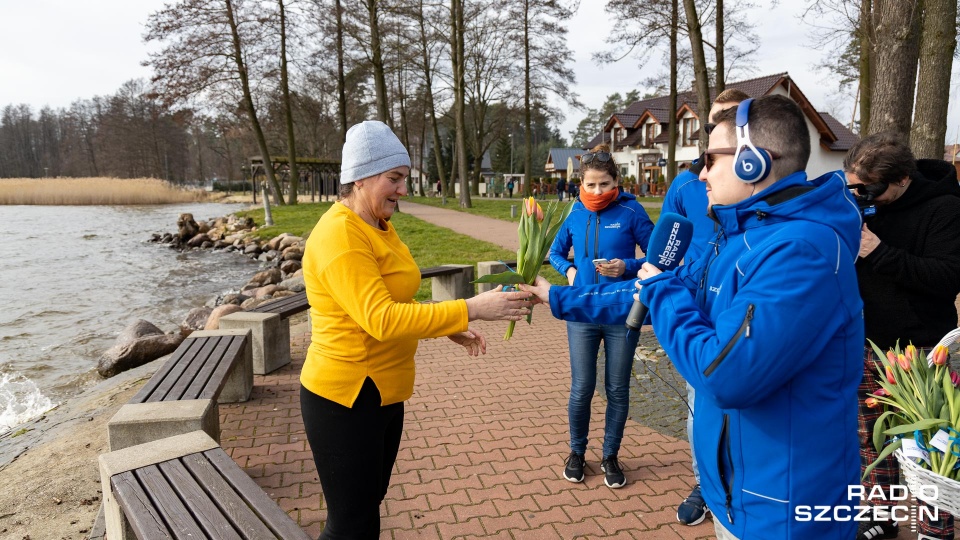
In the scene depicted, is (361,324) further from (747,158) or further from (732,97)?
(732,97)

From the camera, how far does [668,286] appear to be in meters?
1.81

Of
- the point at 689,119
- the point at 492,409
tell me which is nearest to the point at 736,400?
the point at 492,409

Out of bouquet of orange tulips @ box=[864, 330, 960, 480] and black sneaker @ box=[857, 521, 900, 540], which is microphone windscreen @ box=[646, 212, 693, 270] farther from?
black sneaker @ box=[857, 521, 900, 540]

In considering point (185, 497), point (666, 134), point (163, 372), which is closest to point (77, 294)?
point (163, 372)

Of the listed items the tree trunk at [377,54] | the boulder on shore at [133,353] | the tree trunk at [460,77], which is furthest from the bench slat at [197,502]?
the tree trunk at [460,77]

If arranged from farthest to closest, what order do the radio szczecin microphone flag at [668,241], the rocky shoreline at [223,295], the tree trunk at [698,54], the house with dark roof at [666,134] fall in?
the house with dark roof at [666,134]
the tree trunk at [698,54]
the rocky shoreline at [223,295]
the radio szczecin microphone flag at [668,241]

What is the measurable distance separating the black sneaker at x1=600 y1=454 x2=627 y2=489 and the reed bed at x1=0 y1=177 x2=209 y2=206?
50.8 metres

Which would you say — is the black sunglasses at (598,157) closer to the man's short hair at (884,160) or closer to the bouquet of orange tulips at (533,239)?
the bouquet of orange tulips at (533,239)

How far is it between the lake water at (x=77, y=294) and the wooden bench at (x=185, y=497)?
440 centimetres

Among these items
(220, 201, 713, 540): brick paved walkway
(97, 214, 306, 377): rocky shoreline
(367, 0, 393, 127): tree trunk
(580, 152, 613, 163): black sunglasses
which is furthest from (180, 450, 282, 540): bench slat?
(367, 0, 393, 127): tree trunk

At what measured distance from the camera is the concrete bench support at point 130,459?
2855mm

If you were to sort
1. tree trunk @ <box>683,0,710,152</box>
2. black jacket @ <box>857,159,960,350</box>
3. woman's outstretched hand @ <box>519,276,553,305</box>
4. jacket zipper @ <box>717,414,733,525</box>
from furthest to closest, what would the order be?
tree trunk @ <box>683,0,710,152</box> < black jacket @ <box>857,159,960,350</box> < woman's outstretched hand @ <box>519,276,553,305</box> < jacket zipper @ <box>717,414,733,525</box>

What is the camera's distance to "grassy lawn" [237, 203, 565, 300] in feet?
40.1

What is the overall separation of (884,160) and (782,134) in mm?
1743
